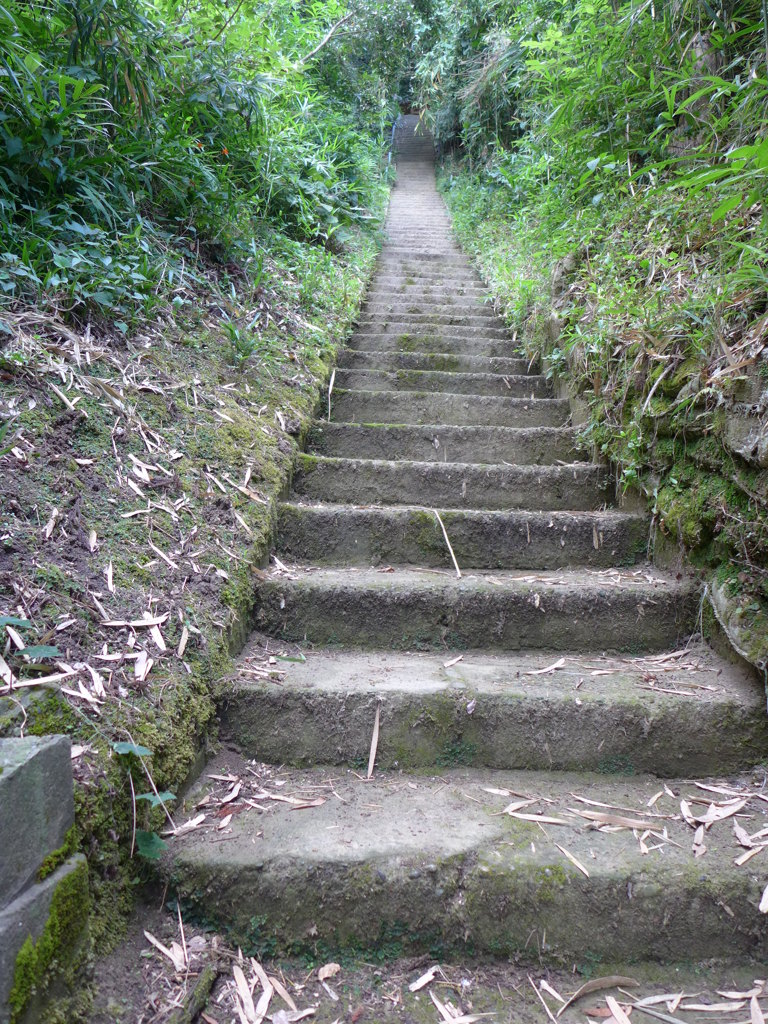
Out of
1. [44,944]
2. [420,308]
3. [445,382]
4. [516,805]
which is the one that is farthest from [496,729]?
[420,308]

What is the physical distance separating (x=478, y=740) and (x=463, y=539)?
0.88 metres

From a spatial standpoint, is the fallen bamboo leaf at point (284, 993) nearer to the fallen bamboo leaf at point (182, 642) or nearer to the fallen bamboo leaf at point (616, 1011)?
the fallen bamboo leaf at point (616, 1011)

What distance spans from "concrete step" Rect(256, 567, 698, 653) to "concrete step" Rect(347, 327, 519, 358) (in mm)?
2399

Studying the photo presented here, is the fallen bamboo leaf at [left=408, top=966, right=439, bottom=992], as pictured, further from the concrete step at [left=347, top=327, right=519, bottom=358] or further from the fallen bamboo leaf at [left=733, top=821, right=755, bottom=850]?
the concrete step at [left=347, top=327, right=519, bottom=358]

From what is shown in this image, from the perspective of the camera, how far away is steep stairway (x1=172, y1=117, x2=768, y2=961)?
1296 millimetres

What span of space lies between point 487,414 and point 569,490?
781mm

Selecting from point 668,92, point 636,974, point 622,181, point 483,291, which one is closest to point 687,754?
point 636,974

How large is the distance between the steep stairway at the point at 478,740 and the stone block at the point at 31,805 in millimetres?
360

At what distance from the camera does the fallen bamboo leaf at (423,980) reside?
4.01ft

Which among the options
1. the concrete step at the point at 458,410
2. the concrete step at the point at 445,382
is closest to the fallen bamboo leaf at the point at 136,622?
the concrete step at the point at 458,410

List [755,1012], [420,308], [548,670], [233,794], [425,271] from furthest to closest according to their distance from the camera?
[425,271]
[420,308]
[548,670]
[233,794]
[755,1012]

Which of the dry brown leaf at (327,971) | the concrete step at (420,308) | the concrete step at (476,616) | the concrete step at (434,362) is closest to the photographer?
the dry brown leaf at (327,971)

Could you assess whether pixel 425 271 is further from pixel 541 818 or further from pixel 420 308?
pixel 541 818

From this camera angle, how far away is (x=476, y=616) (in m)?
2.07
